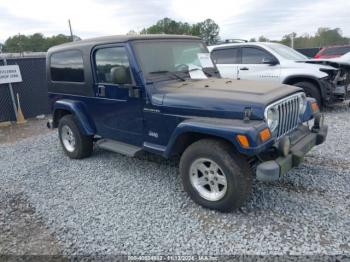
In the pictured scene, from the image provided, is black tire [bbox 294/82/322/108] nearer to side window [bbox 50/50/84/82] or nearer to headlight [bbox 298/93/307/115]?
headlight [bbox 298/93/307/115]

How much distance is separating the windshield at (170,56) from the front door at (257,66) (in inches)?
134

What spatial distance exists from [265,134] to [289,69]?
16.6 feet

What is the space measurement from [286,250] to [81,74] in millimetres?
3807

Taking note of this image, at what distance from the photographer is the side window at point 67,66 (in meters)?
4.84

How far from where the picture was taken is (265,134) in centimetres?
297

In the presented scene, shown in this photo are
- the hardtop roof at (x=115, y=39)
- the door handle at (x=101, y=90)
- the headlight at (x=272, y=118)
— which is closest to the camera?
the headlight at (x=272, y=118)

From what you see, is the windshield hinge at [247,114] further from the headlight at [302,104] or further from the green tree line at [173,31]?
the green tree line at [173,31]

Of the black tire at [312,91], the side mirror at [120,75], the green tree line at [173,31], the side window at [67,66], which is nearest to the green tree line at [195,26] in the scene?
the green tree line at [173,31]

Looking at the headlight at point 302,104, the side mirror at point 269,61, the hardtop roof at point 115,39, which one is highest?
the hardtop roof at point 115,39

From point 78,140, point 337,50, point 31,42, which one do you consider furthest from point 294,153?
point 31,42

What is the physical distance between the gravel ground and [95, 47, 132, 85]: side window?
1435mm

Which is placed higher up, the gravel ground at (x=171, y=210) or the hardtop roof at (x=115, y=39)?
the hardtop roof at (x=115, y=39)

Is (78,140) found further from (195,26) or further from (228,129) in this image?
(195,26)

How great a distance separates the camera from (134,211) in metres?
3.51
